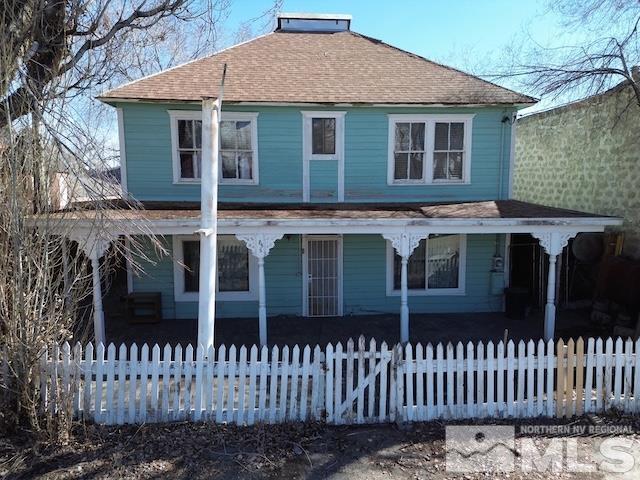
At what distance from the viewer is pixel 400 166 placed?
1023cm

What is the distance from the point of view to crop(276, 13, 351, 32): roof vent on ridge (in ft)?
41.1

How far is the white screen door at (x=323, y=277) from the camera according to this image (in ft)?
33.5

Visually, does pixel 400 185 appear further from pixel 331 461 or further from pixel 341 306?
pixel 331 461

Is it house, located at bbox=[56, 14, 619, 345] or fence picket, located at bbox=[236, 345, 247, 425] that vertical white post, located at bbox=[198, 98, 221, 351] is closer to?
fence picket, located at bbox=[236, 345, 247, 425]

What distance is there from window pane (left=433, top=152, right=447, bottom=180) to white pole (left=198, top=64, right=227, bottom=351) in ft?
19.9

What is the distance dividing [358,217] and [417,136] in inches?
134

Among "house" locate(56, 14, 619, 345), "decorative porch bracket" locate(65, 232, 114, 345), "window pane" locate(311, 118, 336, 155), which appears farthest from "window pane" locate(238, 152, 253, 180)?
"decorative porch bracket" locate(65, 232, 114, 345)

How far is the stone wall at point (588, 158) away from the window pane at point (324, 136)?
19.5 feet

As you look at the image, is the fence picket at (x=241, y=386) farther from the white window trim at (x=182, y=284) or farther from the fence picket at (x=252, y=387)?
the white window trim at (x=182, y=284)

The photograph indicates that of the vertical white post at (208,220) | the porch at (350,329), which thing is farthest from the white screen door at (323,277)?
the vertical white post at (208,220)

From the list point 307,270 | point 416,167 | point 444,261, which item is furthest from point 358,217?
point 444,261

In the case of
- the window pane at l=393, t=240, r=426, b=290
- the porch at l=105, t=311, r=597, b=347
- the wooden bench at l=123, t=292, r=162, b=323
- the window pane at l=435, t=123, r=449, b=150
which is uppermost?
the window pane at l=435, t=123, r=449, b=150
